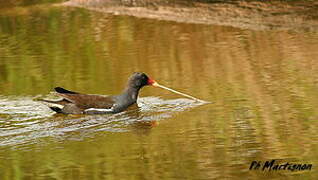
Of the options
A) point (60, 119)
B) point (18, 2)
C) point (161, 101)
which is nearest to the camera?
point (60, 119)

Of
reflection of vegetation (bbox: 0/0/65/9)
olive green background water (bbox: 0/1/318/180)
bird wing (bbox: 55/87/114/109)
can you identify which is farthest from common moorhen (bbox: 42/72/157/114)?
reflection of vegetation (bbox: 0/0/65/9)

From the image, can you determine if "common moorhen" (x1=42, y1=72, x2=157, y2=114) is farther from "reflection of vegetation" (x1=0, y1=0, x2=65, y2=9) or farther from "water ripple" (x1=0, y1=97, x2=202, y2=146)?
"reflection of vegetation" (x1=0, y1=0, x2=65, y2=9)

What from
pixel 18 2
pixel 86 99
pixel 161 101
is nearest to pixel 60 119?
pixel 86 99

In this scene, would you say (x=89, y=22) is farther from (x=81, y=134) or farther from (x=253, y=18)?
(x=81, y=134)

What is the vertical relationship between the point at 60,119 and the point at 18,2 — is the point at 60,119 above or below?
below

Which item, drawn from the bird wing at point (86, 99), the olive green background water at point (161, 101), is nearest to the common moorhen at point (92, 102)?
the bird wing at point (86, 99)

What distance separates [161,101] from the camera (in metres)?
12.3

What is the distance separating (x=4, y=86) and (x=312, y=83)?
449cm

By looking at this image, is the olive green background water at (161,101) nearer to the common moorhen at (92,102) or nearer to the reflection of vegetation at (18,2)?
the common moorhen at (92,102)

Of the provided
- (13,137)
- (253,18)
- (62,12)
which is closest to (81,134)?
(13,137)

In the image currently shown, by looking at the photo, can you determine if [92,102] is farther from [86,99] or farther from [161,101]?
[161,101]

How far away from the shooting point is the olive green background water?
922cm

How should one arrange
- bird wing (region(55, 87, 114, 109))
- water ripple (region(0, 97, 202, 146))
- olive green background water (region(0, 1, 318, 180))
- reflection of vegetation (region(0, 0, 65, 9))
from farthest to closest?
reflection of vegetation (region(0, 0, 65, 9)) → bird wing (region(55, 87, 114, 109)) → water ripple (region(0, 97, 202, 146)) → olive green background water (region(0, 1, 318, 180))

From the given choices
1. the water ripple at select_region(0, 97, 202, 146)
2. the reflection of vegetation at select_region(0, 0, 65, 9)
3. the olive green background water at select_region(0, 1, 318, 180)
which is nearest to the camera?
the olive green background water at select_region(0, 1, 318, 180)
